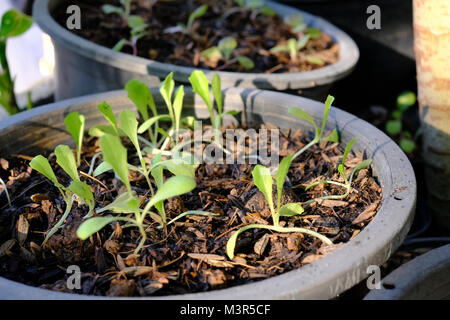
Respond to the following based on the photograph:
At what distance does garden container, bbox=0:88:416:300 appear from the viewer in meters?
0.63

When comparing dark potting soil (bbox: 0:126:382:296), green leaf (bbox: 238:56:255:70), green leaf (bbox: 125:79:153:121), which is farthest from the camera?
green leaf (bbox: 238:56:255:70)

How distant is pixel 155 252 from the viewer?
78cm

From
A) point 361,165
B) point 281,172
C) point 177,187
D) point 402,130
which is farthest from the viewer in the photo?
point 402,130

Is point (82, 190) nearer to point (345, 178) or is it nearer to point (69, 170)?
point (69, 170)

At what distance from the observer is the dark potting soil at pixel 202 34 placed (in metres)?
1.47

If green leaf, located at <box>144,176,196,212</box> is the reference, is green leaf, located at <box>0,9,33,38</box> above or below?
above

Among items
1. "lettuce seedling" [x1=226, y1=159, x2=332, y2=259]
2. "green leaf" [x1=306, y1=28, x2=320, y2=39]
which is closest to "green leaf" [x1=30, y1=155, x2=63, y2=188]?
"lettuce seedling" [x1=226, y1=159, x2=332, y2=259]

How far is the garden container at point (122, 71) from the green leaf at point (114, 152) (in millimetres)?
522

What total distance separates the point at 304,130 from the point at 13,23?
805 millimetres

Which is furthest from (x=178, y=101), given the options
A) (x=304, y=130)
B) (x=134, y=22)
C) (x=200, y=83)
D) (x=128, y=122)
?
(x=134, y=22)

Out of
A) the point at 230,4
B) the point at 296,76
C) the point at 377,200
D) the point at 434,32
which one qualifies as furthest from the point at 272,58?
the point at 377,200

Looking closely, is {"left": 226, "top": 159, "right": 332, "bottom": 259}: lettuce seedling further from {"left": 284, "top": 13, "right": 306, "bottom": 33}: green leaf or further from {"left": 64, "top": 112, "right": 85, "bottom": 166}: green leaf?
{"left": 284, "top": 13, "right": 306, "bottom": 33}: green leaf

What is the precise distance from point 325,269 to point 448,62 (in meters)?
0.65

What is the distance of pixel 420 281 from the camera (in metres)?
0.74
